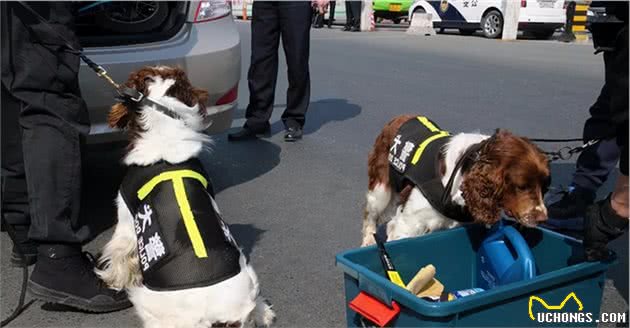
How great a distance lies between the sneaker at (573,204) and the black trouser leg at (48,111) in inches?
111

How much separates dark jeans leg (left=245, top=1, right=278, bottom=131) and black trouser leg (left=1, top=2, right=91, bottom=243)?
10.3ft

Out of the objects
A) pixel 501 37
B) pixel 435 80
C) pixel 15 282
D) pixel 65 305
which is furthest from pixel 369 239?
pixel 501 37

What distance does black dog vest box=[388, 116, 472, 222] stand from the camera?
128 inches

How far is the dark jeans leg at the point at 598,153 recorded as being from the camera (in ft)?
12.9

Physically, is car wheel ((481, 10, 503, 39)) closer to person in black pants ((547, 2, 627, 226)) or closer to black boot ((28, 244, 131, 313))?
person in black pants ((547, 2, 627, 226))

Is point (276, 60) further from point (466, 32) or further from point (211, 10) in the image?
point (466, 32)

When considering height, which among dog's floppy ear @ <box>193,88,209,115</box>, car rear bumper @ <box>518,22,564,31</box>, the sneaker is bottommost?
the sneaker

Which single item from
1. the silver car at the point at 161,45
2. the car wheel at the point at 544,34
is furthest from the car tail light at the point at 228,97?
the car wheel at the point at 544,34

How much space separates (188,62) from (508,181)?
6.95 ft

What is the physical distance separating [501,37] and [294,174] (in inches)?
601

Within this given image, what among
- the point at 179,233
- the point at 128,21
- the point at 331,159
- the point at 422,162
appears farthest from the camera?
the point at 331,159

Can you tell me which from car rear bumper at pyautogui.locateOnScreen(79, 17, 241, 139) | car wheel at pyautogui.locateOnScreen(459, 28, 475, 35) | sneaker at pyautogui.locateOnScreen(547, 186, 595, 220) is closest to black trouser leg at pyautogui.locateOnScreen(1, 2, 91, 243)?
car rear bumper at pyautogui.locateOnScreen(79, 17, 241, 139)

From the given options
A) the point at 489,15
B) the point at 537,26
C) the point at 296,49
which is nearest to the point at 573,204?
the point at 296,49

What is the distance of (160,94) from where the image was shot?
3.05m
